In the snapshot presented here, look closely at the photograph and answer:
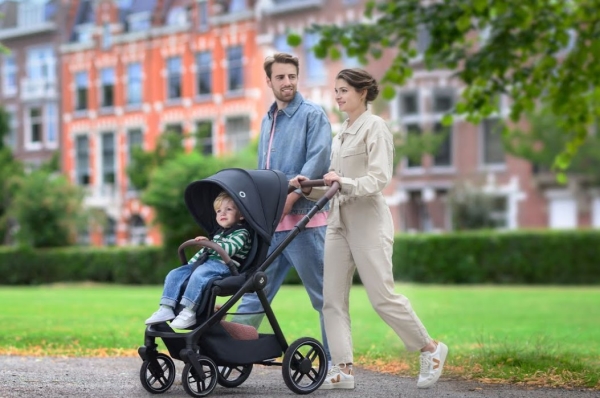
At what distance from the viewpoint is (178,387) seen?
6.92 m

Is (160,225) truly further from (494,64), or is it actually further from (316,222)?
(316,222)

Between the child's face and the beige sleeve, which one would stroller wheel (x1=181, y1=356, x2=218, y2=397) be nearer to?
the child's face

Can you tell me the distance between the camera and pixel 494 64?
12781mm

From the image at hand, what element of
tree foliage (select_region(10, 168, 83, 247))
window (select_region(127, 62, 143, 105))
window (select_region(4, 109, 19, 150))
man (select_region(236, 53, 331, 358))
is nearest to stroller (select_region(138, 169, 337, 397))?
man (select_region(236, 53, 331, 358))

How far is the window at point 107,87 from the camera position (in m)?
49.5

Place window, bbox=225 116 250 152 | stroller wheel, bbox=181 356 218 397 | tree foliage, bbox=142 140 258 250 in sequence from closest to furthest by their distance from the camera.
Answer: stroller wheel, bbox=181 356 218 397, tree foliage, bbox=142 140 258 250, window, bbox=225 116 250 152

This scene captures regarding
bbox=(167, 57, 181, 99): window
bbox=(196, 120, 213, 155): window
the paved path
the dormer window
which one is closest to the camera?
the paved path

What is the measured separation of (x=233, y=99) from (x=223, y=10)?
12.3 feet

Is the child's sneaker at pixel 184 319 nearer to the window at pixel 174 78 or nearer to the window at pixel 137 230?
the window at pixel 174 78

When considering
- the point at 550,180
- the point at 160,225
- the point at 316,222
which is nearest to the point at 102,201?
the point at 160,225

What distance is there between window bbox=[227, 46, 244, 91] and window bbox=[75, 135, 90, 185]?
9.07 m

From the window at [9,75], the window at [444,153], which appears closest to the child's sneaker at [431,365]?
the window at [444,153]

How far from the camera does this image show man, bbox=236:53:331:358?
7.06 metres

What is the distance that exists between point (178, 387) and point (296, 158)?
1.58m
